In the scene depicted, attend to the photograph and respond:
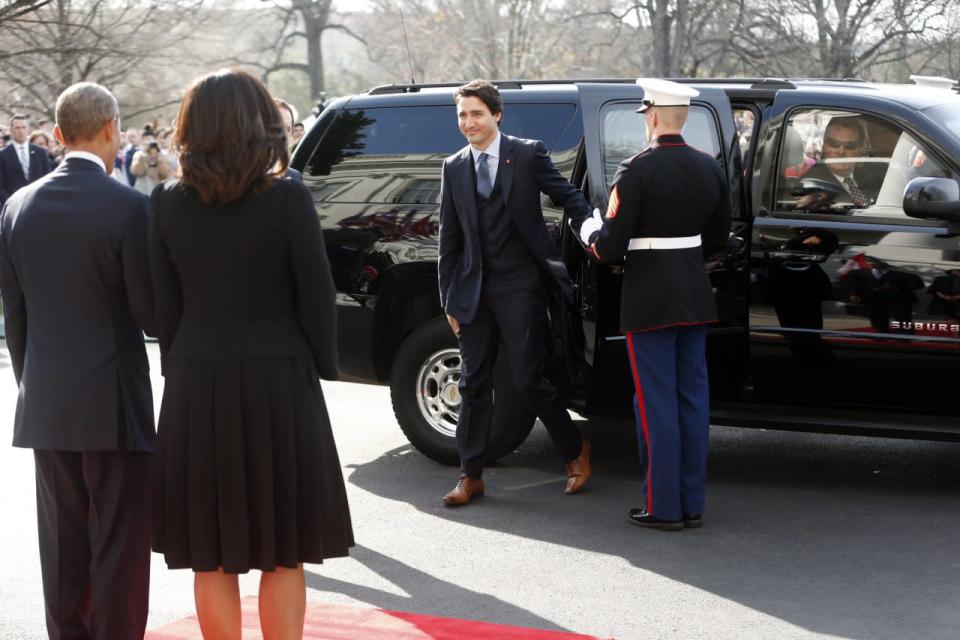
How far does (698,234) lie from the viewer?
5.99 meters

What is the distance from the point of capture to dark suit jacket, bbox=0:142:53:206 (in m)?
15.7

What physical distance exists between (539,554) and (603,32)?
28156mm

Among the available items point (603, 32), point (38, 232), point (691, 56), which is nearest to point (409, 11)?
point (603, 32)

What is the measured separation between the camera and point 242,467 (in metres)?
3.76

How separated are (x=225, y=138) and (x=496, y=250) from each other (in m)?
2.91

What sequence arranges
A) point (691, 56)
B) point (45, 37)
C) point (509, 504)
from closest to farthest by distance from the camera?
point (509, 504), point (45, 37), point (691, 56)

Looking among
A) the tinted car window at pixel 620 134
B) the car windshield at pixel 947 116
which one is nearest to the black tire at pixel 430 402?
the tinted car window at pixel 620 134

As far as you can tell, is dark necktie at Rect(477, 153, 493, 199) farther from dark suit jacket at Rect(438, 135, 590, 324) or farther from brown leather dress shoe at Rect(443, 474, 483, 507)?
brown leather dress shoe at Rect(443, 474, 483, 507)

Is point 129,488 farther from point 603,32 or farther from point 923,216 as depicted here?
point 603,32

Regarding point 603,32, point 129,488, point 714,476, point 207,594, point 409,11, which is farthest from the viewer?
point 409,11

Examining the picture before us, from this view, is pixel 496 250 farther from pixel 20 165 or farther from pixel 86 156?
pixel 20 165

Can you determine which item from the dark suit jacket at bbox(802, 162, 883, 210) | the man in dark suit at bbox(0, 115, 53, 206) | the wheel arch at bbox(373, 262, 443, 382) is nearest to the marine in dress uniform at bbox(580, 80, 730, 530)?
the dark suit jacket at bbox(802, 162, 883, 210)

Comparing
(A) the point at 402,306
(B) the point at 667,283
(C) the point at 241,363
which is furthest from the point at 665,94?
(C) the point at 241,363

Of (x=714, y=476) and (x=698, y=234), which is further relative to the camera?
(x=714, y=476)
